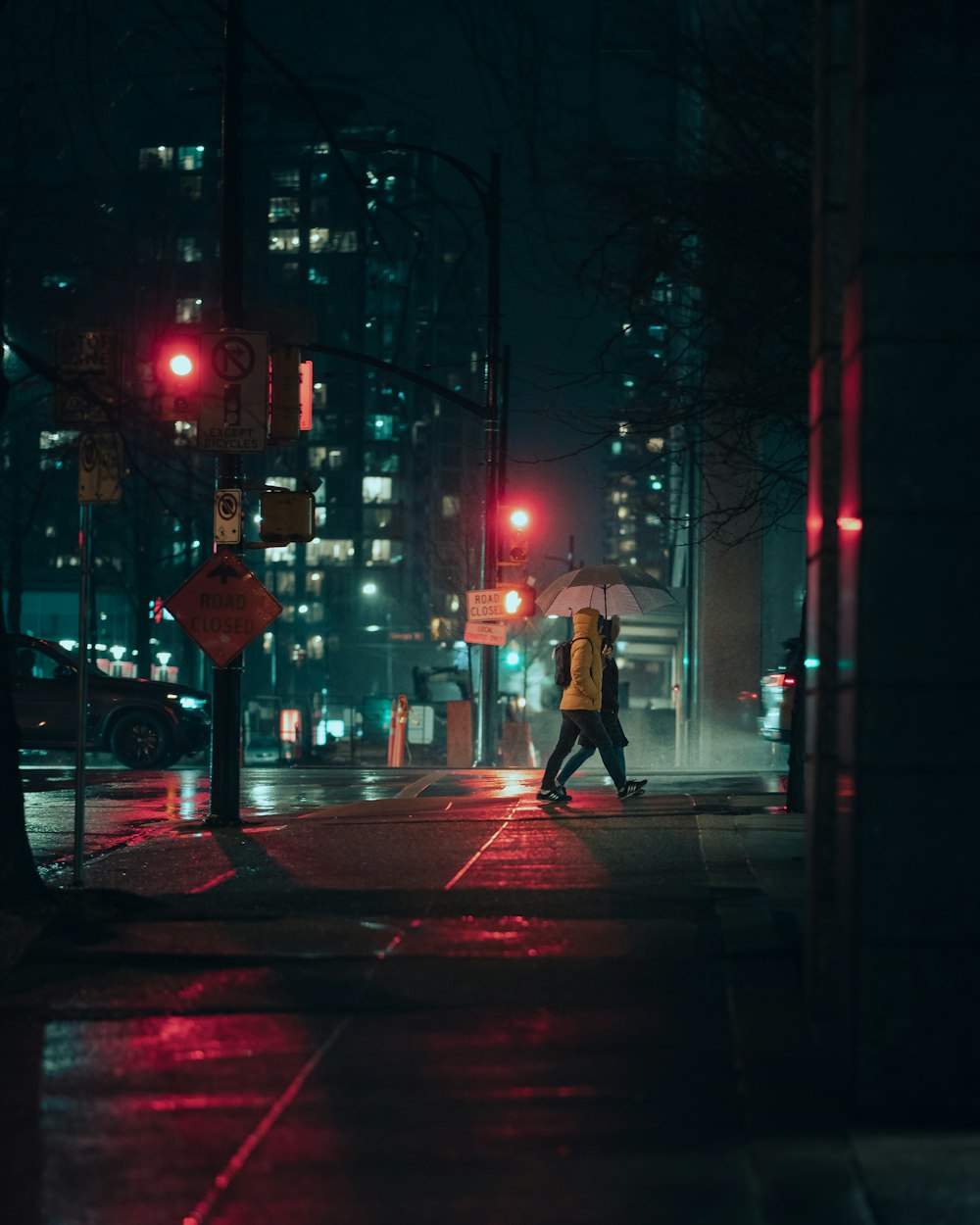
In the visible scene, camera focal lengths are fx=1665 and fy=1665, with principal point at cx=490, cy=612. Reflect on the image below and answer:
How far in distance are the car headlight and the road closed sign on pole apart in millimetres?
11496

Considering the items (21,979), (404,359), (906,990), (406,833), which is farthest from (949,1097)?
(404,359)

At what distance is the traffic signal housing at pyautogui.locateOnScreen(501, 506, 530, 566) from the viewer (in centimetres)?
2945

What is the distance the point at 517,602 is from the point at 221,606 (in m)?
14.7

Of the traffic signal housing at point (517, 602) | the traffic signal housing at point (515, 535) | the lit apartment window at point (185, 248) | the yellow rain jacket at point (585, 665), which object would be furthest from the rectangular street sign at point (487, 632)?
the yellow rain jacket at point (585, 665)

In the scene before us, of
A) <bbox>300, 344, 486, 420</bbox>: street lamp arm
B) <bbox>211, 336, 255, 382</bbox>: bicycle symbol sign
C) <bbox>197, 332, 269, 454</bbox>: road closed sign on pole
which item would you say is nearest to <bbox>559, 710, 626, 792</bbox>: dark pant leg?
<bbox>197, 332, 269, 454</bbox>: road closed sign on pole

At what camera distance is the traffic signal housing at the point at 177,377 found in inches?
414

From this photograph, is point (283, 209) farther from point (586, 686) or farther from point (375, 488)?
point (586, 686)

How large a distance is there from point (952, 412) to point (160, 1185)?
3266mm

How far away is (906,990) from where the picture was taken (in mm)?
4965

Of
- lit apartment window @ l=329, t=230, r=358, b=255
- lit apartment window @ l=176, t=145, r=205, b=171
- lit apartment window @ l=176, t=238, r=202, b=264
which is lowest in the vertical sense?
lit apartment window @ l=176, t=238, r=202, b=264

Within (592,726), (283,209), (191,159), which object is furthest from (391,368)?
(283,209)

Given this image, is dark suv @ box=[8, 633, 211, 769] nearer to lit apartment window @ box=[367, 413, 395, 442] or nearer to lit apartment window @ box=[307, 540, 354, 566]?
lit apartment window @ box=[307, 540, 354, 566]

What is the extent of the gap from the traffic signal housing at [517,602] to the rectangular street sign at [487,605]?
0.07 metres

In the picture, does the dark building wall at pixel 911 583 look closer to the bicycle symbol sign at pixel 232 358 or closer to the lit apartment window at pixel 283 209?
the bicycle symbol sign at pixel 232 358
